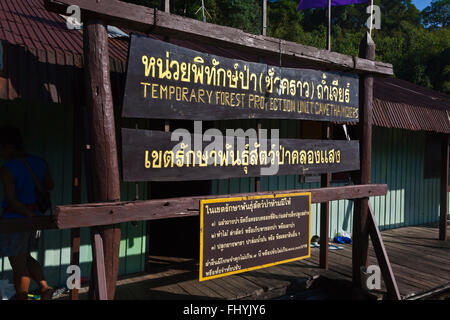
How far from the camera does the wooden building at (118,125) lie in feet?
10.0

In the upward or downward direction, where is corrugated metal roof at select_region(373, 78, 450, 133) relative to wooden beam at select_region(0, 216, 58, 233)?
upward

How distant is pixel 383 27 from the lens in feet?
178

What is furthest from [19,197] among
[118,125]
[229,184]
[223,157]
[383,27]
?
[383,27]

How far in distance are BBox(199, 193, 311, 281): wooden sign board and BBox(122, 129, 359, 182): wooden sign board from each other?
27cm

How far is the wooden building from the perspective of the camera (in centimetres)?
305

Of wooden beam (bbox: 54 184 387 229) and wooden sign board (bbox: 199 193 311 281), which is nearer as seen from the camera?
wooden beam (bbox: 54 184 387 229)

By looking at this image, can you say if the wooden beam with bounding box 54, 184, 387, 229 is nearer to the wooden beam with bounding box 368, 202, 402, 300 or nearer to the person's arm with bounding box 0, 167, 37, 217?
the person's arm with bounding box 0, 167, 37, 217

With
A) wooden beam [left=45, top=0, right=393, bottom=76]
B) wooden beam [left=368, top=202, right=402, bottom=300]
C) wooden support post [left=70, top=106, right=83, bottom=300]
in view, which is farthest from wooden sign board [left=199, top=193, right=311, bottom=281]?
wooden beam [left=45, top=0, right=393, bottom=76]

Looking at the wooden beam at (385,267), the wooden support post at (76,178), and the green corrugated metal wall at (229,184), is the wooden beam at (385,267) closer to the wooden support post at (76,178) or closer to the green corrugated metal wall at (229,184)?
the green corrugated metal wall at (229,184)

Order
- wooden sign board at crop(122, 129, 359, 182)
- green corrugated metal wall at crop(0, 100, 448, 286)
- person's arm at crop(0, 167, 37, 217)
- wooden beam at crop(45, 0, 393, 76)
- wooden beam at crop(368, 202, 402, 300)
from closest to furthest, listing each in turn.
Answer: wooden beam at crop(45, 0, 393, 76) → wooden sign board at crop(122, 129, 359, 182) → person's arm at crop(0, 167, 37, 217) → wooden beam at crop(368, 202, 402, 300) → green corrugated metal wall at crop(0, 100, 448, 286)

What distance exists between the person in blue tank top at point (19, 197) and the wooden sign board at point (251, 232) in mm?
1562

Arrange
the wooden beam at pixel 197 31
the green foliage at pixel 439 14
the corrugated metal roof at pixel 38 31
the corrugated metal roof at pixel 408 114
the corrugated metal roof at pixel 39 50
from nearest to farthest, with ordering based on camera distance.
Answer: the wooden beam at pixel 197 31, the corrugated metal roof at pixel 39 50, the corrugated metal roof at pixel 38 31, the corrugated metal roof at pixel 408 114, the green foliage at pixel 439 14

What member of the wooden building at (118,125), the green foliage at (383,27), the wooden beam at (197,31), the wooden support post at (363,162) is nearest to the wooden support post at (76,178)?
the wooden building at (118,125)
